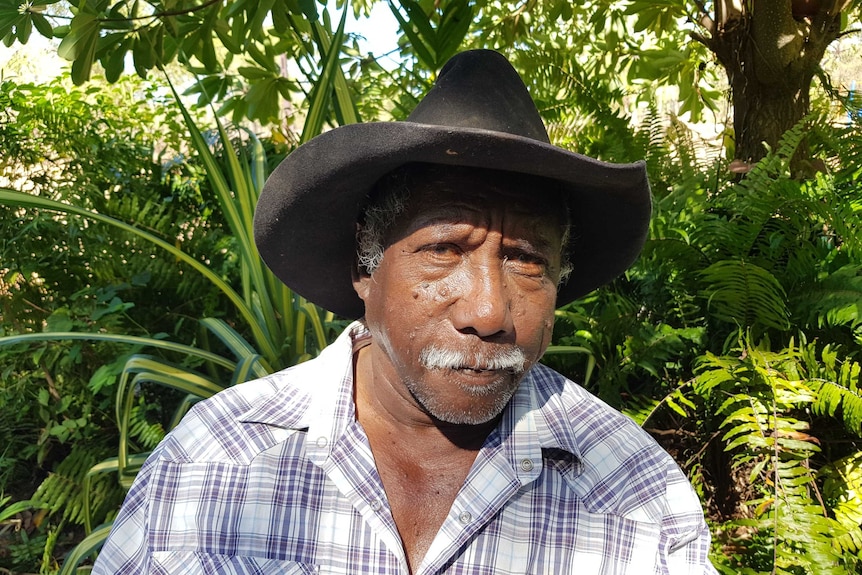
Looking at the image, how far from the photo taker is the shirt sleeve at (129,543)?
1.52m

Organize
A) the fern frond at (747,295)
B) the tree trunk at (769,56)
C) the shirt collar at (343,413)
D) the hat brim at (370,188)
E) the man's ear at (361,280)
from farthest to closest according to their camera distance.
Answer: the tree trunk at (769,56) < the fern frond at (747,295) < the man's ear at (361,280) < the shirt collar at (343,413) < the hat brim at (370,188)

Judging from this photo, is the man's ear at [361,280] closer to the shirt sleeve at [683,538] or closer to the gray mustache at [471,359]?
the gray mustache at [471,359]

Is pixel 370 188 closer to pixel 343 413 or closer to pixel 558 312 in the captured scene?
pixel 343 413

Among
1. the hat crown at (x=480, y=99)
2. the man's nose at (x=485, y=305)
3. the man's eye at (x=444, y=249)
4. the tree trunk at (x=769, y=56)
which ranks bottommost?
the man's nose at (x=485, y=305)

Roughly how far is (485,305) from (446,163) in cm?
29

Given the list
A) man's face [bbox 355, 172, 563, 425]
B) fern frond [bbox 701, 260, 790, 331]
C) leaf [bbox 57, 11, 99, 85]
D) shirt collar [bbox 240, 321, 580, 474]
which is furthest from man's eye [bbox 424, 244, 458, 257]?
fern frond [bbox 701, 260, 790, 331]

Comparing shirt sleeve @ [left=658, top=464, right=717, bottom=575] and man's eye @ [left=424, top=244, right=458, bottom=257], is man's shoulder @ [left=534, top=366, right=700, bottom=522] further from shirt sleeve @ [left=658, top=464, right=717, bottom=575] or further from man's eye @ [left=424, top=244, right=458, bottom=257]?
man's eye @ [left=424, top=244, right=458, bottom=257]

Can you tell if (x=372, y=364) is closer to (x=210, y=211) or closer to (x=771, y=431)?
(x=771, y=431)

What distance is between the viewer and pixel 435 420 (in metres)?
1.66

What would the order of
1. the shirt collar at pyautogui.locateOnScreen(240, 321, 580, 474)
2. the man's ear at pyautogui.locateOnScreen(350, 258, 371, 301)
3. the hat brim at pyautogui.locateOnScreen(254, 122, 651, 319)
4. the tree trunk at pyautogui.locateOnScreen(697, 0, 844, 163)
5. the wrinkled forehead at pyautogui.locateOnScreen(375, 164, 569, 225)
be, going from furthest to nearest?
the tree trunk at pyautogui.locateOnScreen(697, 0, 844, 163) → the man's ear at pyautogui.locateOnScreen(350, 258, 371, 301) → the shirt collar at pyautogui.locateOnScreen(240, 321, 580, 474) → the wrinkled forehead at pyautogui.locateOnScreen(375, 164, 569, 225) → the hat brim at pyautogui.locateOnScreen(254, 122, 651, 319)

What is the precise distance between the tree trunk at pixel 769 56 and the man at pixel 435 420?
7.00ft

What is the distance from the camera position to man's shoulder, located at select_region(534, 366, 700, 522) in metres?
1.62

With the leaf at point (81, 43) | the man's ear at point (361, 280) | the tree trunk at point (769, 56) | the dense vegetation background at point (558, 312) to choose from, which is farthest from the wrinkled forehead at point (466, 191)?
the tree trunk at point (769, 56)

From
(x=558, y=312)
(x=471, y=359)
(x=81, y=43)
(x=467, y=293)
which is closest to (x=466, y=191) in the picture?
(x=467, y=293)
